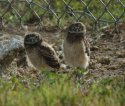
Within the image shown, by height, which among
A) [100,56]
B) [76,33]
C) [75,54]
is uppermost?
[76,33]

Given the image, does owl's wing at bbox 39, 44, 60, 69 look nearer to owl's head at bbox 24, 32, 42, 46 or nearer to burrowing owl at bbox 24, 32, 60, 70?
burrowing owl at bbox 24, 32, 60, 70

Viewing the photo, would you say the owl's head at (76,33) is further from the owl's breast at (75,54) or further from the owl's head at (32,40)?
the owl's head at (32,40)

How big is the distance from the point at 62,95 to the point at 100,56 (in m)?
3.28

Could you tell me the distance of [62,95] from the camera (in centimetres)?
608

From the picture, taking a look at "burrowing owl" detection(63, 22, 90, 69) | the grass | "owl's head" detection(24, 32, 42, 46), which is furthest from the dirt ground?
the grass

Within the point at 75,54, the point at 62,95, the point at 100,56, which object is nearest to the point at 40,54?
the point at 75,54

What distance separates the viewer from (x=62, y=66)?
9.03 metres

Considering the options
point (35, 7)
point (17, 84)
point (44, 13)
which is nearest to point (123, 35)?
point (44, 13)

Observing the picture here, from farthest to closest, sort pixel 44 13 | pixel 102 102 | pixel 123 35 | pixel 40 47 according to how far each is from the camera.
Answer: pixel 44 13 → pixel 123 35 → pixel 40 47 → pixel 102 102

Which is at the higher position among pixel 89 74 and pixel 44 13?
pixel 44 13

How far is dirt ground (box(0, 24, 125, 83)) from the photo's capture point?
8390 millimetres

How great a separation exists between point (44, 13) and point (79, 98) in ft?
15.9

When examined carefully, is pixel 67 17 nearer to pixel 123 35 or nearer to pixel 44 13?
pixel 44 13

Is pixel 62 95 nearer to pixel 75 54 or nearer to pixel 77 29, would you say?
pixel 75 54
